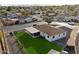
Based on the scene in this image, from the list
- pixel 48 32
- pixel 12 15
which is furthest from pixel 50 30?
pixel 12 15

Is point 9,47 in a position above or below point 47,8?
below

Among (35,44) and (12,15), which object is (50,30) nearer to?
(35,44)

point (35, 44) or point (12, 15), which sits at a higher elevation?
point (12, 15)

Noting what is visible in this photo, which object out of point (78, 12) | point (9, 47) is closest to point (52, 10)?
point (78, 12)

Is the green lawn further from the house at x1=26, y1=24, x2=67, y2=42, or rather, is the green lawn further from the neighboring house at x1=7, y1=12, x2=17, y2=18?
the neighboring house at x1=7, y1=12, x2=17, y2=18

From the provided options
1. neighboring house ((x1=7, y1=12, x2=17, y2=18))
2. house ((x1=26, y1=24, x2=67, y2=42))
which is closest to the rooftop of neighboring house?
house ((x1=26, y1=24, x2=67, y2=42))

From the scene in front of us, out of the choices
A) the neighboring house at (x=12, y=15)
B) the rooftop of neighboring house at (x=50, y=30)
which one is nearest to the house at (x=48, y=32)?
the rooftop of neighboring house at (x=50, y=30)
